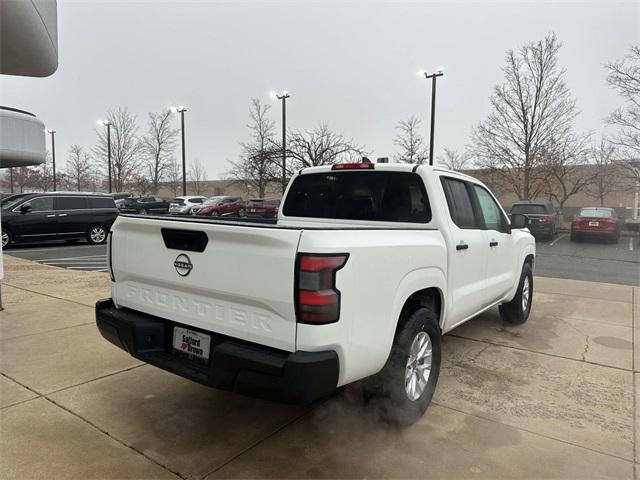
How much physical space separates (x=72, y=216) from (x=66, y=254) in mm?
2374

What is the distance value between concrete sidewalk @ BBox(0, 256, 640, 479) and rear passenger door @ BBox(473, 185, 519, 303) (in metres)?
0.69

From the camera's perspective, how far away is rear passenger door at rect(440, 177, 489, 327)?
381 centimetres

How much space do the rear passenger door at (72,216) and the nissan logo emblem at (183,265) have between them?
46.1 ft

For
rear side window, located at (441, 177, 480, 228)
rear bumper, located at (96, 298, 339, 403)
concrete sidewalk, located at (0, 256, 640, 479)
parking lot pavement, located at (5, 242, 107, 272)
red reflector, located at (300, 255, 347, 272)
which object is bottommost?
parking lot pavement, located at (5, 242, 107, 272)

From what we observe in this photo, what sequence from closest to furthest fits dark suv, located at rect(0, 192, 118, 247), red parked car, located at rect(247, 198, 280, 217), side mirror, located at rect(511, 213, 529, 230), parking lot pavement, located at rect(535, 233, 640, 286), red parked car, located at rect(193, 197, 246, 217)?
side mirror, located at rect(511, 213, 529, 230), parking lot pavement, located at rect(535, 233, 640, 286), dark suv, located at rect(0, 192, 118, 247), red parked car, located at rect(247, 198, 280, 217), red parked car, located at rect(193, 197, 246, 217)

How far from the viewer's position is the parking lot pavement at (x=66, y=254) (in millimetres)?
11109

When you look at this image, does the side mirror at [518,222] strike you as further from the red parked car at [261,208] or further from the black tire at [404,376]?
the red parked car at [261,208]

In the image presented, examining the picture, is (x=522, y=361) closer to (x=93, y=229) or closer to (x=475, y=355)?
(x=475, y=355)

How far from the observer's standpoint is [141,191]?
146ft

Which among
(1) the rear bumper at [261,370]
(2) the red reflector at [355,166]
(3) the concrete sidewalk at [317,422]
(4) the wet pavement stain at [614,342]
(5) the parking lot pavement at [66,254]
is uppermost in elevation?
(2) the red reflector at [355,166]

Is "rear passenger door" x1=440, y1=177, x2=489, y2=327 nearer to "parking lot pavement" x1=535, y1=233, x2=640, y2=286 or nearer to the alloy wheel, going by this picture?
the alloy wheel

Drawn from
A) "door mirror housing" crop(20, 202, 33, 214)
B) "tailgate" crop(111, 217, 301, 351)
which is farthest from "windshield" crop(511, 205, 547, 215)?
"tailgate" crop(111, 217, 301, 351)

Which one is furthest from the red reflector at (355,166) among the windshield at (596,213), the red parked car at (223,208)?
the red parked car at (223,208)

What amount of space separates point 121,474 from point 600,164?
38.1 metres
